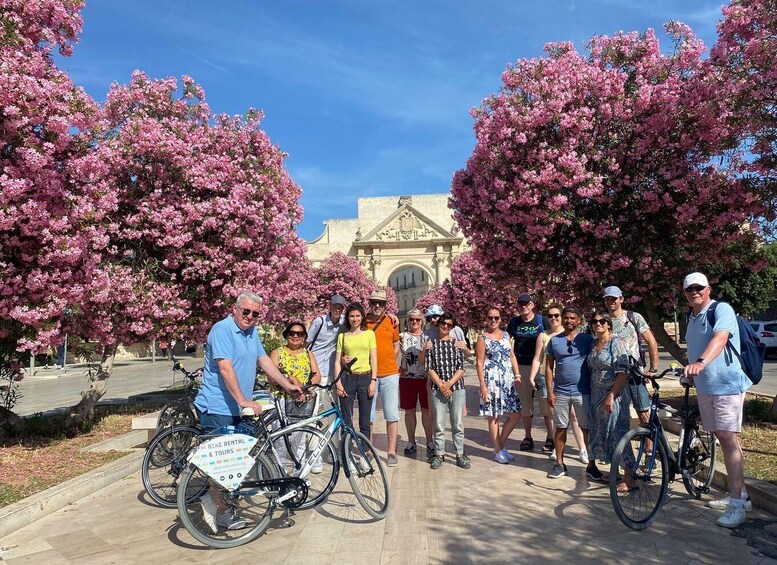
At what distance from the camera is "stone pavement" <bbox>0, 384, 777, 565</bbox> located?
4.04m

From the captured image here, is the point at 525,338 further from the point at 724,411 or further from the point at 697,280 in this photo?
the point at 724,411

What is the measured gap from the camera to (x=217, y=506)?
4488 millimetres

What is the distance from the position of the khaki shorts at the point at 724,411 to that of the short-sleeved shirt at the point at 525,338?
2.77 metres

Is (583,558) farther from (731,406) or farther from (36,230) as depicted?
(36,230)

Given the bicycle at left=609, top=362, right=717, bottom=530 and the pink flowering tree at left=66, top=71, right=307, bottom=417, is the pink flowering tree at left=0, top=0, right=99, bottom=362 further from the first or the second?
the bicycle at left=609, top=362, right=717, bottom=530

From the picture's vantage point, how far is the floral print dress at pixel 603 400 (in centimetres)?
530

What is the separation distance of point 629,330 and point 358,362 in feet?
9.20

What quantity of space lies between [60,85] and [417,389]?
5.44 m

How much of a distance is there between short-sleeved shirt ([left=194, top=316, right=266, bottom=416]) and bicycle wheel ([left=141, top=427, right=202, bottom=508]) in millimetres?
335

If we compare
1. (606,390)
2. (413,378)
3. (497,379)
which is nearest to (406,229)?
(413,378)

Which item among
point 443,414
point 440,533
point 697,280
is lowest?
point 440,533

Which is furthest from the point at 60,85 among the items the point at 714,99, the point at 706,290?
the point at 714,99

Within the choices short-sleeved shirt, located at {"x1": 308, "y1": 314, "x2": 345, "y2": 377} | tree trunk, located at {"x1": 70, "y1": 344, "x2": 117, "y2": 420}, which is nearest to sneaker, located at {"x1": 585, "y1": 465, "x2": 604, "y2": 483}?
short-sleeved shirt, located at {"x1": 308, "y1": 314, "x2": 345, "y2": 377}

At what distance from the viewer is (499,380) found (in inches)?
266
